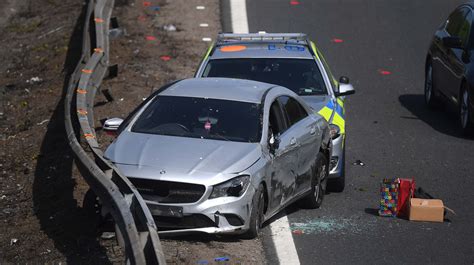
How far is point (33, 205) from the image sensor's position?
12.5 metres

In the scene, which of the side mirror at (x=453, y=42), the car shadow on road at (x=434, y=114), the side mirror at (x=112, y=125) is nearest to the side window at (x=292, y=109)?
the side mirror at (x=112, y=125)

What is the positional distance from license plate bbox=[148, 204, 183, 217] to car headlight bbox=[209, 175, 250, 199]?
0.31 metres

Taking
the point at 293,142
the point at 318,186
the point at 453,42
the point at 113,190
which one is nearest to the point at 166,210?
the point at 113,190

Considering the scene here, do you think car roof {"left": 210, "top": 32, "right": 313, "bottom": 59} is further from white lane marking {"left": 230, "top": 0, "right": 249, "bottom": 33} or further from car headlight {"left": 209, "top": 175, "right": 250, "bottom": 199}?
white lane marking {"left": 230, "top": 0, "right": 249, "bottom": 33}

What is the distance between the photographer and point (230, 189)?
1002cm

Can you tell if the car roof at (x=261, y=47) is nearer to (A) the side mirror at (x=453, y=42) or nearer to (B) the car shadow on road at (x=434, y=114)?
(A) the side mirror at (x=453, y=42)

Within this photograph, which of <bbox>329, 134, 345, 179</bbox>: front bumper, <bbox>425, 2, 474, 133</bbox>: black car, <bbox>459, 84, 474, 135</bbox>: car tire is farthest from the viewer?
<bbox>425, 2, 474, 133</bbox>: black car

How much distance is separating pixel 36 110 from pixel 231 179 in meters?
8.73

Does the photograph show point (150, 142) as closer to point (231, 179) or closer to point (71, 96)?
point (231, 179)

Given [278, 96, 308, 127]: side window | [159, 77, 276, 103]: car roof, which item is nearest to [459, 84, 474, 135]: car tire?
[278, 96, 308, 127]: side window

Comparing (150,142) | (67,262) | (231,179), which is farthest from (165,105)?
(67,262)

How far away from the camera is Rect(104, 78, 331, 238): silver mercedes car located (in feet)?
32.7

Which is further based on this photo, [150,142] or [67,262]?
[150,142]

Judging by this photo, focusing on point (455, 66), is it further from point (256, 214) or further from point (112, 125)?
point (256, 214)
